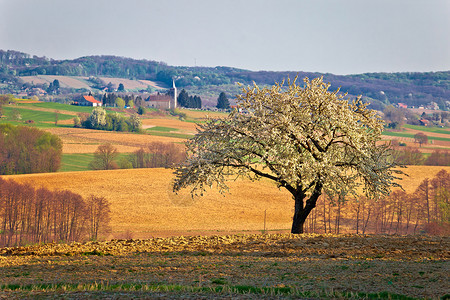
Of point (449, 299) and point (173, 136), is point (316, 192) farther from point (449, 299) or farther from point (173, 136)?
point (173, 136)

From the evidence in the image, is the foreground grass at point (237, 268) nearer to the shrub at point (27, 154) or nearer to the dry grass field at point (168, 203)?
the dry grass field at point (168, 203)

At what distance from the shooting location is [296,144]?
27875mm

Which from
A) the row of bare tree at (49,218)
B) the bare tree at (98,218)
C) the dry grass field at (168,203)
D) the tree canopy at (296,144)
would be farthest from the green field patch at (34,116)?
the tree canopy at (296,144)

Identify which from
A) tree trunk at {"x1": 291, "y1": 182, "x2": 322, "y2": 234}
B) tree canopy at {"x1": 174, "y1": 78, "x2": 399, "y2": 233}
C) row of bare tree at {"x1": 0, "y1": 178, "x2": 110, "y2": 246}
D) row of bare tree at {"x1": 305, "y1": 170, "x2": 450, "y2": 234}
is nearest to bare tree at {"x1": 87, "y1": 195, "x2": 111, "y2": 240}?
row of bare tree at {"x1": 0, "y1": 178, "x2": 110, "y2": 246}

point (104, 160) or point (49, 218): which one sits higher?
point (104, 160)

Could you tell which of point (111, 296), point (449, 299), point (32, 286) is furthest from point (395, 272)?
point (32, 286)

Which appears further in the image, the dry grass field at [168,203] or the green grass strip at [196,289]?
the dry grass field at [168,203]

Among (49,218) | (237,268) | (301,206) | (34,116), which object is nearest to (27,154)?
(49,218)

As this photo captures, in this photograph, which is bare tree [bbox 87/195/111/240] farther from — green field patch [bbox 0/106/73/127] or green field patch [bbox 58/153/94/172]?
green field patch [bbox 0/106/73/127]

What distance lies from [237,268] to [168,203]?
205 feet

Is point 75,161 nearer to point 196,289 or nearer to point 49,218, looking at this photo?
point 49,218

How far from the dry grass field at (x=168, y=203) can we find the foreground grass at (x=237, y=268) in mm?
35348

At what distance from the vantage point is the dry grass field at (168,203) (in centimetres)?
6619

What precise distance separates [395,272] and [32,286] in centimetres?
1141
